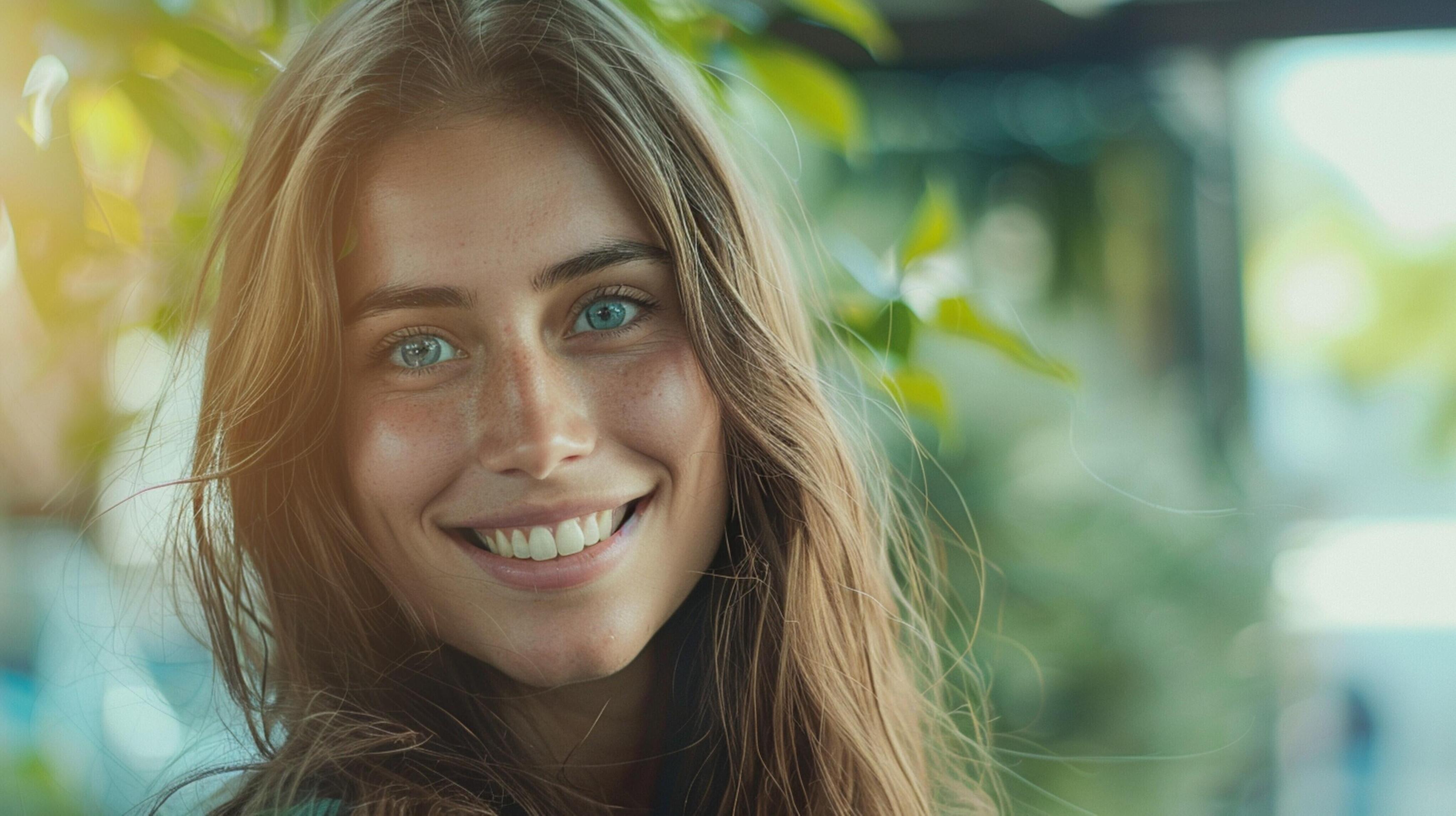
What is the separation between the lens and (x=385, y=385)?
0.37 metres

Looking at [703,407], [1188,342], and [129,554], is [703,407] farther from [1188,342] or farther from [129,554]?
[1188,342]

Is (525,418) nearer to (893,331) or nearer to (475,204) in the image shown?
(475,204)

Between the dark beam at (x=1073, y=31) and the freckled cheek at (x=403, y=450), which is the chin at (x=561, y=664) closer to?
the freckled cheek at (x=403, y=450)

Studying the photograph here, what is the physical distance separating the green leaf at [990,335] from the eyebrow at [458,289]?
0.61ft

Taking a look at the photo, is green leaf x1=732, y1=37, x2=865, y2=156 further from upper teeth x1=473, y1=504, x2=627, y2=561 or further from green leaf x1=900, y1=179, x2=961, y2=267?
upper teeth x1=473, y1=504, x2=627, y2=561

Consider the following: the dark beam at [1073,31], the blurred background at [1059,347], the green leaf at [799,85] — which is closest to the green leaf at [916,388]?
the blurred background at [1059,347]

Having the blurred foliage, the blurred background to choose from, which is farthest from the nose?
the blurred foliage

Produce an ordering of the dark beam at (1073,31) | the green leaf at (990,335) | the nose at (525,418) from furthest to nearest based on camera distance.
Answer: the dark beam at (1073,31)
the green leaf at (990,335)
the nose at (525,418)

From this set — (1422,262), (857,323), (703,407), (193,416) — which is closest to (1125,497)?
(1422,262)

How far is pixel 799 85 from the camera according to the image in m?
0.53

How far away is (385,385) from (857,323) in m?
0.24

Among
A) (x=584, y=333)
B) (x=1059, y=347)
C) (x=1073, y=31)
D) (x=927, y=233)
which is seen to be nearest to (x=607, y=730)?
(x=584, y=333)

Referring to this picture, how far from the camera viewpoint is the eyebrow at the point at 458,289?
356 millimetres

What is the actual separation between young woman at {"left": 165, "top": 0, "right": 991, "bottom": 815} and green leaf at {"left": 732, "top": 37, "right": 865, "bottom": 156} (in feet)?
0.38
